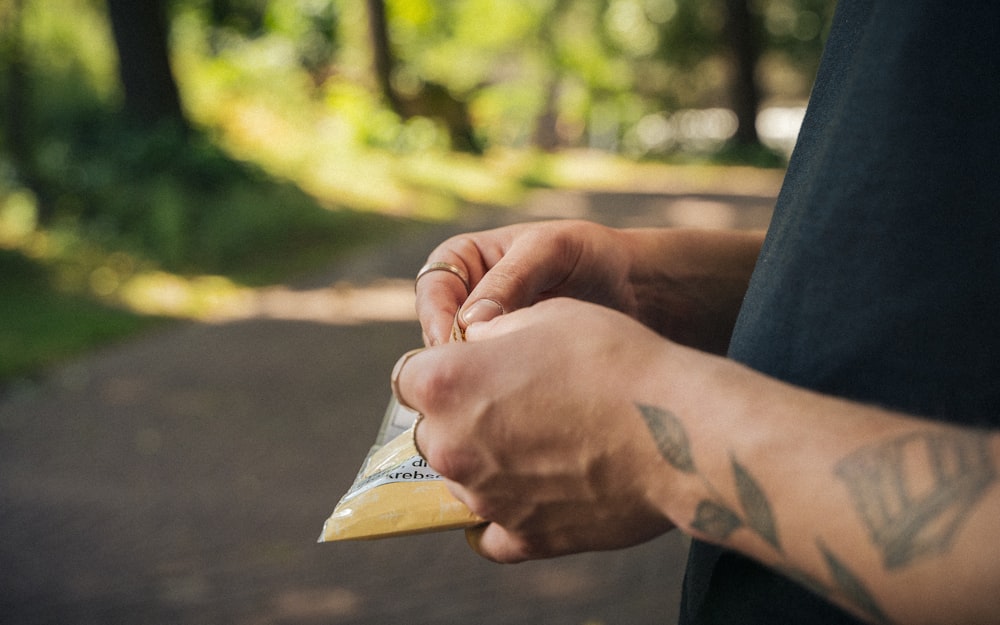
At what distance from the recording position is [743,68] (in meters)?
24.7

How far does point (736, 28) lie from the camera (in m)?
24.7

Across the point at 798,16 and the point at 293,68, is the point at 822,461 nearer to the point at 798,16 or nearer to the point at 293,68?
the point at 293,68

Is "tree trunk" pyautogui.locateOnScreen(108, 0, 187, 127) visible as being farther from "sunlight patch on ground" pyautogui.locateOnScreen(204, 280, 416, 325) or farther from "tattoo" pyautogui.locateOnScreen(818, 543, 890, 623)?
"tattoo" pyautogui.locateOnScreen(818, 543, 890, 623)

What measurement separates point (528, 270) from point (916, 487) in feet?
2.28

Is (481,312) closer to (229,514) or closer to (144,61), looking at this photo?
(229,514)

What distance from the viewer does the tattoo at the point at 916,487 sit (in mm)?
805

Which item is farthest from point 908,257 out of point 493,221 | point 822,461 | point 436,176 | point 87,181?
point 436,176

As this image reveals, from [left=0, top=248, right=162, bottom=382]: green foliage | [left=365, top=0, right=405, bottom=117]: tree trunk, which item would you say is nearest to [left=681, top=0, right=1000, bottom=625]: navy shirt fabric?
[left=0, top=248, right=162, bottom=382]: green foliage

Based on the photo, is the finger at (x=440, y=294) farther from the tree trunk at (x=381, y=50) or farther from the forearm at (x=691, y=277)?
the tree trunk at (x=381, y=50)

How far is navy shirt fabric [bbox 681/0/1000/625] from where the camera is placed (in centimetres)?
94

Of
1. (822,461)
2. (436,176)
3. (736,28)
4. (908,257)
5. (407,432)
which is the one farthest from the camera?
(736,28)

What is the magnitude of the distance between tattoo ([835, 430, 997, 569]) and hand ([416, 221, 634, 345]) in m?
0.59

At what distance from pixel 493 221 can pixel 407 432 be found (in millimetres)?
11854

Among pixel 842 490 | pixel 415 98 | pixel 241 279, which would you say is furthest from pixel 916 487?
pixel 415 98
